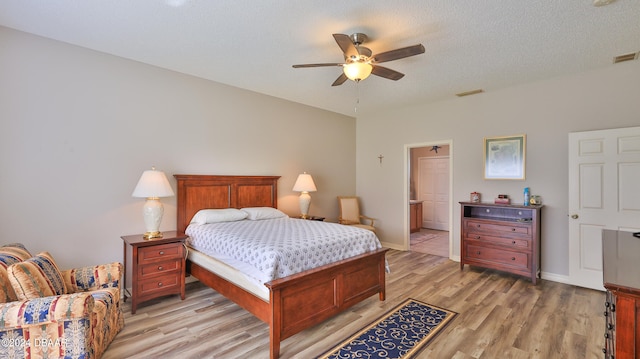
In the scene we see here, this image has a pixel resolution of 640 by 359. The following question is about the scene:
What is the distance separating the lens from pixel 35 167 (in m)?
2.87

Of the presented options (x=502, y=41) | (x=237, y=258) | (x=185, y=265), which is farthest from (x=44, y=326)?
(x=502, y=41)

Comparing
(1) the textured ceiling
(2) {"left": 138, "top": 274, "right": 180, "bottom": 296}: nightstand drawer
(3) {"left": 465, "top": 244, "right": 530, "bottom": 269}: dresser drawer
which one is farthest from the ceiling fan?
(3) {"left": 465, "top": 244, "right": 530, "bottom": 269}: dresser drawer

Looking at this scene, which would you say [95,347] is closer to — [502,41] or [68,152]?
[68,152]

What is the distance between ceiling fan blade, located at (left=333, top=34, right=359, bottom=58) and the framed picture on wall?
10.2ft

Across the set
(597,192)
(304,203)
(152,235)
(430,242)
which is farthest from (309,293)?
(430,242)

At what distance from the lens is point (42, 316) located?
5.70 ft

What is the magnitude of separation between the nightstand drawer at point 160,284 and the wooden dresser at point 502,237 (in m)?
4.00

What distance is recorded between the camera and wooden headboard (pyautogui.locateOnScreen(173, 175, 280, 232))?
12.5 feet

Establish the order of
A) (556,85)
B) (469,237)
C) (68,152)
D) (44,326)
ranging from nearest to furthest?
1. (44,326)
2. (68,152)
3. (556,85)
4. (469,237)

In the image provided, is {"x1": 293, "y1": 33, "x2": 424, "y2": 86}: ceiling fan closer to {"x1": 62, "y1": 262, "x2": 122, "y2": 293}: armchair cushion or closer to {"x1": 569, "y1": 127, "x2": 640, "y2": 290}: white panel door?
{"x1": 62, "y1": 262, "x2": 122, "y2": 293}: armchair cushion

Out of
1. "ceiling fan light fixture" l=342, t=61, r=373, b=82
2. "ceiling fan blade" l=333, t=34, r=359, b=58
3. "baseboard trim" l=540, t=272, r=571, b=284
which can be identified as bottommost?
"baseboard trim" l=540, t=272, r=571, b=284

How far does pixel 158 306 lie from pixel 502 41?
179 inches

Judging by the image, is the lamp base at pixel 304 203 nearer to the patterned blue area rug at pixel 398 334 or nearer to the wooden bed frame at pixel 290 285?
the wooden bed frame at pixel 290 285

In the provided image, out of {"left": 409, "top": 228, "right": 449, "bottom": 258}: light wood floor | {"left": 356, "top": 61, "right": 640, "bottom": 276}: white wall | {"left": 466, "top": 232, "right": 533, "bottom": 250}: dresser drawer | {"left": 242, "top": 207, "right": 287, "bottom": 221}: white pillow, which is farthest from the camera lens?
{"left": 409, "top": 228, "right": 449, "bottom": 258}: light wood floor
